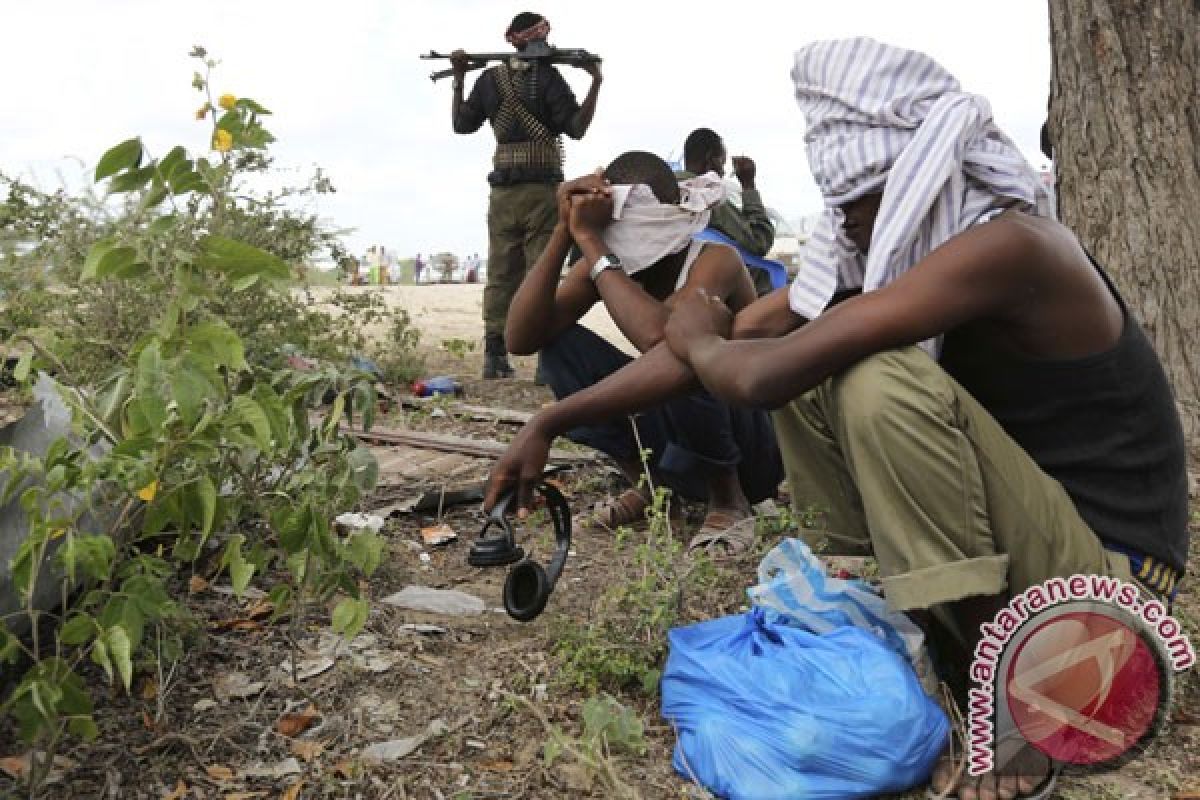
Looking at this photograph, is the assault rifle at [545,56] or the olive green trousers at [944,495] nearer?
the olive green trousers at [944,495]

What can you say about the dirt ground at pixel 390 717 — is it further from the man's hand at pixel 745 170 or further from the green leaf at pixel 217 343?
the man's hand at pixel 745 170

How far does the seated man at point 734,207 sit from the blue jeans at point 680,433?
8.37ft

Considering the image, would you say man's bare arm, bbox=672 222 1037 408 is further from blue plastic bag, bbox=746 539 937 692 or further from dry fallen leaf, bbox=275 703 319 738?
dry fallen leaf, bbox=275 703 319 738

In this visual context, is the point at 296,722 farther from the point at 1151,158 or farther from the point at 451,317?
the point at 451,317

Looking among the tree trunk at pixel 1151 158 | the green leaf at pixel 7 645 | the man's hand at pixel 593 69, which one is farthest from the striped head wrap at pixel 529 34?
the green leaf at pixel 7 645

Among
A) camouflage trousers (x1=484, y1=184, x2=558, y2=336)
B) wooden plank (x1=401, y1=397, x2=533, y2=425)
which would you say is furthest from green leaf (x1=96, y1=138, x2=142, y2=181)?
camouflage trousers (x1=484, y1=184, x2=558, y2=336)

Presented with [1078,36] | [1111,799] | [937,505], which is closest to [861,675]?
[937,505]

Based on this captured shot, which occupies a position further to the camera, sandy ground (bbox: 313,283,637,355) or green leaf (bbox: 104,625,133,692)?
sandy ground (bbox: 313,283,637,355)

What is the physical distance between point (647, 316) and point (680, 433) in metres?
0.45

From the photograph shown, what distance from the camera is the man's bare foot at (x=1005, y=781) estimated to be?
2.00 m

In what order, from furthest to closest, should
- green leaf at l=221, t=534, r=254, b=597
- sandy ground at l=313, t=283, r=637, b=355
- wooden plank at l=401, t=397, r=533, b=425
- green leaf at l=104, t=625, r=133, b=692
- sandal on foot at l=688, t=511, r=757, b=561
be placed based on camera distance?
sandy ground at l=313, t=283, r=637, b=355 → wooden plank at l=401, t=397, r=533, b=425 → sandal on foot at l=688, t=511, r=757, b=561 → green leaf at l=221, t=534, r=254, b=597 → green leaf at l=104, t=625, r=133, b=692

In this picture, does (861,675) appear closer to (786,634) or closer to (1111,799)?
(786,634)

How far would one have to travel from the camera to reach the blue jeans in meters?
3.34

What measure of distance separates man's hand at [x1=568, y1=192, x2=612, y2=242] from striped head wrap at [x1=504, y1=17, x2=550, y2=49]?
3.74 m
